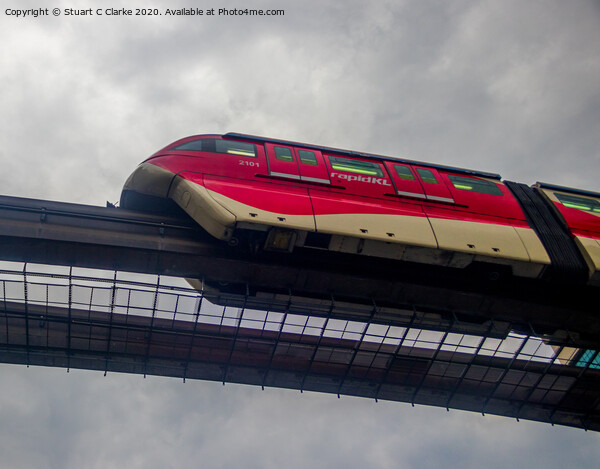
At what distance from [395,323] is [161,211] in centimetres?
957

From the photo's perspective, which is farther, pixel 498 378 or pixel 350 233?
pixel 498 378

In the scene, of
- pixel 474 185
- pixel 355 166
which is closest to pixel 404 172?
pixel 355 166

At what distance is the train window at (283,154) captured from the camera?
65.7ft

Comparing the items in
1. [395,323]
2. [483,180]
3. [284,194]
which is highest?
[483,180]

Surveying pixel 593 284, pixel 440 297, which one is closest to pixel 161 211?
pixel 440 297

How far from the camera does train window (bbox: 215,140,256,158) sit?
1962cm

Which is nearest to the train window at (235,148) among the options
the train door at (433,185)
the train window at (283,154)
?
the train window at (283,154)

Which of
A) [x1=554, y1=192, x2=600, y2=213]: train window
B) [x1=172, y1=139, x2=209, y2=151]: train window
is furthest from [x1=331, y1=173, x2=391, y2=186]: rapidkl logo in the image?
[x1=554, y1=192, x2=600, y2=213]: train window

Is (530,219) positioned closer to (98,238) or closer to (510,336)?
(510,336)

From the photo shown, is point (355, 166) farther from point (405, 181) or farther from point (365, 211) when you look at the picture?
point (365, 211)

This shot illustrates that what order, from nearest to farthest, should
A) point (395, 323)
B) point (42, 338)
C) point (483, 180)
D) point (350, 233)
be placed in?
point (350, 233), point (42, 338), point (395, 323), point (483, 180)

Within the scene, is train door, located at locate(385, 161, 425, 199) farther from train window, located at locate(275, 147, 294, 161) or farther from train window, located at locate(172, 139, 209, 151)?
train window, located at locate(172, 139, 209, 151)

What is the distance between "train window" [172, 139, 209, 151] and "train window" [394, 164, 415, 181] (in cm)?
728

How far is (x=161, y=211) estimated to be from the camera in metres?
20.4
